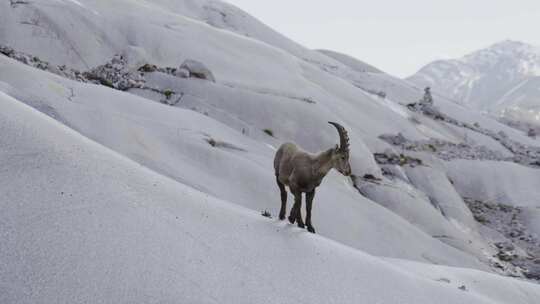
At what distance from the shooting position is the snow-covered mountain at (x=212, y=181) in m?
5.81

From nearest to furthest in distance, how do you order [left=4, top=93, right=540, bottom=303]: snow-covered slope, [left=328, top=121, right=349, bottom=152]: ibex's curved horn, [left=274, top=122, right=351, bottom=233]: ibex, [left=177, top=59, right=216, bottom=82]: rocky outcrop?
[left=4, top=93, right=540, bottom=303]: snow-covered slope → [left=328, top=121, right=349, bottom=152]: ibex's curved horn → [left=274, top=122, right=351, bottom=233]: ibex → [left=177, top=59, right=216, bottom=82]: rocky outcrop

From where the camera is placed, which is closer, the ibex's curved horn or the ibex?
the ibex's curved horn

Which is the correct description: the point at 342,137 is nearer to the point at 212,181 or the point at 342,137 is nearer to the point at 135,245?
the point at 135,245

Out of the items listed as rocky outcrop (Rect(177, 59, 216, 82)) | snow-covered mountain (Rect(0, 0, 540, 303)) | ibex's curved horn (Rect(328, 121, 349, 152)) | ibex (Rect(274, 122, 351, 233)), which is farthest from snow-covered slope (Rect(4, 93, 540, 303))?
rocky outcrop (Rect(177, 59, 216, 82))

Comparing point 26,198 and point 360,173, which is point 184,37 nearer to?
point 360,173

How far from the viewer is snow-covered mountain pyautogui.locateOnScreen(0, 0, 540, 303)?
19.1ft

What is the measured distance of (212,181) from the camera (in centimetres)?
1340

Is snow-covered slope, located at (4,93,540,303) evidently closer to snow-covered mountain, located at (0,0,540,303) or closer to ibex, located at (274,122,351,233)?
snow-covered mountain, located at (0,0,540,303)

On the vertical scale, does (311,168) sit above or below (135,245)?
above

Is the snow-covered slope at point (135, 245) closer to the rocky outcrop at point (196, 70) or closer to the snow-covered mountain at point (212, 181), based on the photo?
the snow-covered mountain at point (212, 181)

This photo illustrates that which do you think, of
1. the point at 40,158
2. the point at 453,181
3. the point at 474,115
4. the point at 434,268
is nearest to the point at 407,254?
the point at 434,268

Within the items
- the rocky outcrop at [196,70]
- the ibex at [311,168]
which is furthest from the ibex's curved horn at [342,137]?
the rocky outcrop at [196,70]

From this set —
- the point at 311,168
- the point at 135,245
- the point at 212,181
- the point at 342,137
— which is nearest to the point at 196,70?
the point at 212,181

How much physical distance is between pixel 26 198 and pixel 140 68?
1687 centimetres
